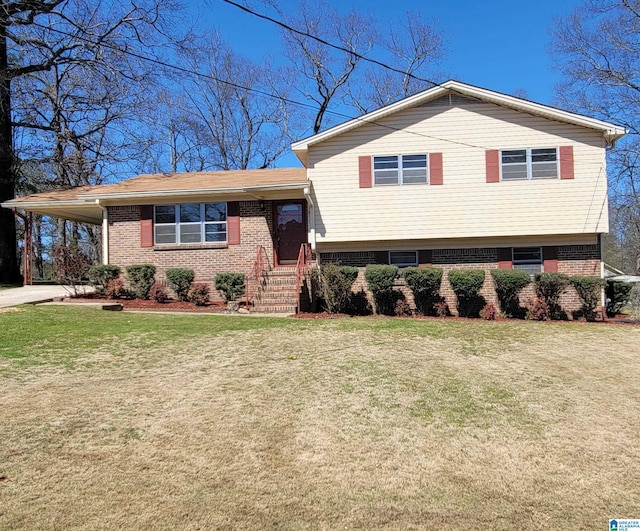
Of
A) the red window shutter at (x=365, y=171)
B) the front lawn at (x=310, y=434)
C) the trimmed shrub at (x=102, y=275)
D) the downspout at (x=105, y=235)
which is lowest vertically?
the front lawn at (x=310, y=434)

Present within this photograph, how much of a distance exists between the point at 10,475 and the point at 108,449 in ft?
2.29

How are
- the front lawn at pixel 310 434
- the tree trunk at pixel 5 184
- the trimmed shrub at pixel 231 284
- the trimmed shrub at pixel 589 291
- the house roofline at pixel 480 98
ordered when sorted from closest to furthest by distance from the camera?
the front lawn at pixel 310 434 < the trimmed shrub at pixel 589 291 < the house roofline at pixel 480 98 < the trimmed shrub at pixel 231 284 < the tree trunk at pixel 5 184

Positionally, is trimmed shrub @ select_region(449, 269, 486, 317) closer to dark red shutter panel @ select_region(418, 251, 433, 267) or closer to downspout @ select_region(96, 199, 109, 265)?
dark red shutter panel @ select_region(418, 251, 433, 267)

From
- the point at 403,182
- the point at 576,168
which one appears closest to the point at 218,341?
the point at 403,182

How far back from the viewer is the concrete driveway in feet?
39.3

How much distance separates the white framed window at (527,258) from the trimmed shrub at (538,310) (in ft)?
5.19

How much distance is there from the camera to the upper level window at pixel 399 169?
13375 mm

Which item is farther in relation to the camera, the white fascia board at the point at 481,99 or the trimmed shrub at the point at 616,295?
the trimmed shrub at the point at 616,295

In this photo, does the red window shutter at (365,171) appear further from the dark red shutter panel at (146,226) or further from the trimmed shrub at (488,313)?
the dark red shutter panel at (146,226)

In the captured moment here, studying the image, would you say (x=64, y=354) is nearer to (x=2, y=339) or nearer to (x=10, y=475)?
(x=2, y=339)

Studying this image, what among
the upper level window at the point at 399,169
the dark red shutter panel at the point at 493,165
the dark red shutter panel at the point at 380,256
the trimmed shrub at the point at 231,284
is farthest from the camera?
the dark red shutter panel at the point at 380,256

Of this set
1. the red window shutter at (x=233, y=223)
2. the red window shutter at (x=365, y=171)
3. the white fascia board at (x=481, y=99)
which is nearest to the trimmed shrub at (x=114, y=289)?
the red window shutter at (x=233, y=223)

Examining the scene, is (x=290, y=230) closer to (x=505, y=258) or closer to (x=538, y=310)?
(x=505, y=258)

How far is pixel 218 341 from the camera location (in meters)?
8.09
